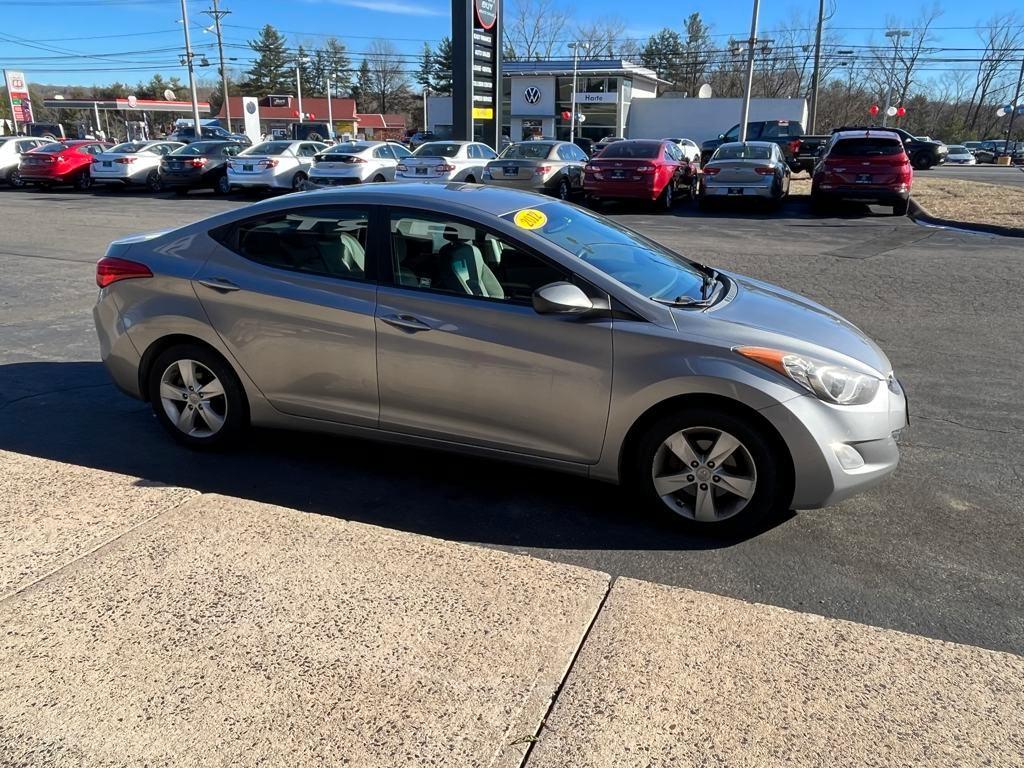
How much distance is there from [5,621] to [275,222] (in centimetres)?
238

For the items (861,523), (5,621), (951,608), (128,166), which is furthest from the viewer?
(128,166)

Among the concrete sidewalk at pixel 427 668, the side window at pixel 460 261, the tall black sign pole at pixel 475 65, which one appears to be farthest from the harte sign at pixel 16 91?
the concrete sidewalk at pixel 427 668

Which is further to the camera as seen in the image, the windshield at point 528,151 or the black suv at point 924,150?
the black suv at point 924,150

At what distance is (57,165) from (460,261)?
25.9 meters

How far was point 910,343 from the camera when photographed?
23.0 ft

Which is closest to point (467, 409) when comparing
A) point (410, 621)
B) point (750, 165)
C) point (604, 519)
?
point (604, 519)

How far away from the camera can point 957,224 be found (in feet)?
48.2

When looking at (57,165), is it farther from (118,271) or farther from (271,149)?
(118,271)

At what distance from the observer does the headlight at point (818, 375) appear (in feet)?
11.3

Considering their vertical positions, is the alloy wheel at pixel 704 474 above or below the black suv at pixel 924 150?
below

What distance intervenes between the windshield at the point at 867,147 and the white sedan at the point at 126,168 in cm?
1903

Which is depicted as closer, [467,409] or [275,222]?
[467,409]

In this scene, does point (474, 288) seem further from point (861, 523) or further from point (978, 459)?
point (978, 459)

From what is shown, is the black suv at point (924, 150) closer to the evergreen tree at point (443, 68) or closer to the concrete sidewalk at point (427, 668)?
the concrete sidewalk at point (427, 668)
